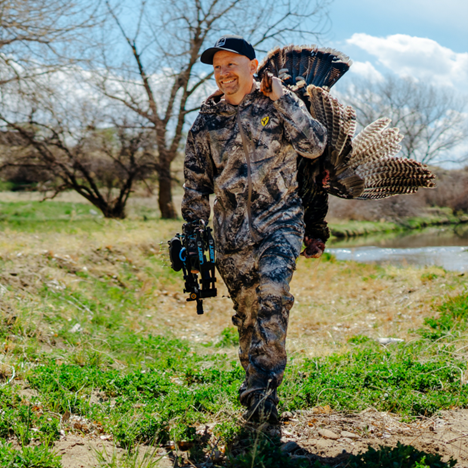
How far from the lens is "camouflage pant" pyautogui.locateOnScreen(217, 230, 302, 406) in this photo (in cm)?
346

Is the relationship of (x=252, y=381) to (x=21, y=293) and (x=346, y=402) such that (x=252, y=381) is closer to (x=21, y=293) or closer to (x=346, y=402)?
(x=346, y=402)

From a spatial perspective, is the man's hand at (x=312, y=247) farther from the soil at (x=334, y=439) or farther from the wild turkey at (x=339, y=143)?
the soil at (x=334, y=439)

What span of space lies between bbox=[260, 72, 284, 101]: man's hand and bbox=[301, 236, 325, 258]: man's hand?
1.21m

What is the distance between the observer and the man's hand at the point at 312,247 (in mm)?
4281

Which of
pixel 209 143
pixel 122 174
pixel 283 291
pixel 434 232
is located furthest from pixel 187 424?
pixel 434 232

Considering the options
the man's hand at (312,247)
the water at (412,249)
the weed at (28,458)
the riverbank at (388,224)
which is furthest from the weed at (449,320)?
the riverbank at (388,224)

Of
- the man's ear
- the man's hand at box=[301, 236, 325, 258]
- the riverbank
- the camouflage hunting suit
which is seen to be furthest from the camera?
the riverbank

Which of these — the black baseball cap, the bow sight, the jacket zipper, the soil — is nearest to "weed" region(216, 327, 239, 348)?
the soil

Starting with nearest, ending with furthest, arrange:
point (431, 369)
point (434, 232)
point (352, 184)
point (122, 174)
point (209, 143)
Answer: point (209, 143)
point (352, 184)
point (431, 369)
point (122, 174)
point (434, 232)

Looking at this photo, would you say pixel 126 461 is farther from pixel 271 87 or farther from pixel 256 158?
pixel 271 87

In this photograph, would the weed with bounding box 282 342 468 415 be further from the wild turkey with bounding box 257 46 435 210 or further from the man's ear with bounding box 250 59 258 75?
the man's ear with bounding box 250 59 258 75

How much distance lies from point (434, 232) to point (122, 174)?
2035cm

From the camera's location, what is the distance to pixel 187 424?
3.69 metres

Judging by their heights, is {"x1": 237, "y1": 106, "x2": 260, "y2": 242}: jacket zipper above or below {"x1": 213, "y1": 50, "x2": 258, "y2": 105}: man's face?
below
